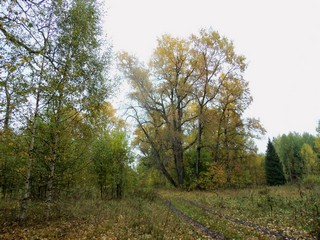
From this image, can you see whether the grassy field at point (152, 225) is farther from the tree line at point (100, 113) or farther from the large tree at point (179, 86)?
the large tree at point (179, 86)

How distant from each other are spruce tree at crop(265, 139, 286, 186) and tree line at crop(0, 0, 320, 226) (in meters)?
21.4

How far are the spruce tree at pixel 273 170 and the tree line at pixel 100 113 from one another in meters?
21.4

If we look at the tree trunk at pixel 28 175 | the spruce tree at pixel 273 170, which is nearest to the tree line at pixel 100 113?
the tree trunk at pixel 28 175

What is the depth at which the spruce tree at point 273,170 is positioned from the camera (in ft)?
151

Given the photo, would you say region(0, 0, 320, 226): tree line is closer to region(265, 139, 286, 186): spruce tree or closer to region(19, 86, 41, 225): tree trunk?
region(19, 86, 41, 225): tree trunk

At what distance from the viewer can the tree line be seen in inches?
282

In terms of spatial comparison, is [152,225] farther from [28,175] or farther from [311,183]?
[311,183]

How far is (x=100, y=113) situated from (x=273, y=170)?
47295 millimetres

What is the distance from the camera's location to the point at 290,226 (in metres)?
7.92

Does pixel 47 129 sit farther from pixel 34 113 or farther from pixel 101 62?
pixel 101 62

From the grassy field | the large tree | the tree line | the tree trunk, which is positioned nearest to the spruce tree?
the tree line

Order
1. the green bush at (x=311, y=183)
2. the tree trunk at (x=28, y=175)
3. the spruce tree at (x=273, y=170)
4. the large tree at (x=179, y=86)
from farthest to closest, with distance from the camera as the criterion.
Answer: the spruce tree at (x=273, y=170)
the large tree at (x=179, y=86)
the green bush at (x=311, y=183)
the tree trunk at (x=28, y=175)

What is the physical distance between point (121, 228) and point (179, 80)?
2288cm

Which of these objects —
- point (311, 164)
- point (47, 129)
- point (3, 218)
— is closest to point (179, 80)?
point (47, 129)
